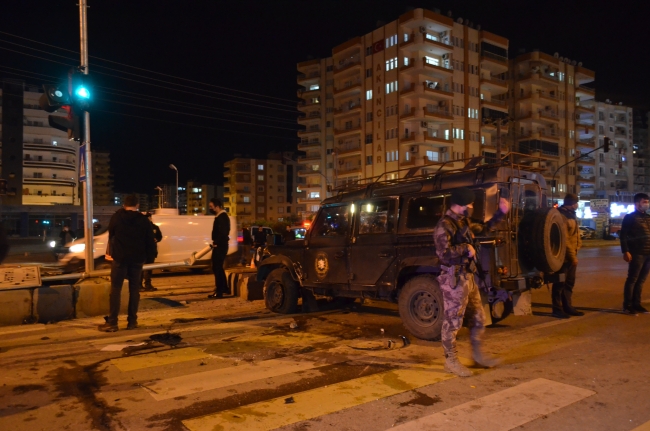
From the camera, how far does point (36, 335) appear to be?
284 inches

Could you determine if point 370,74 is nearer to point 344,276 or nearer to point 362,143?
point 362,143

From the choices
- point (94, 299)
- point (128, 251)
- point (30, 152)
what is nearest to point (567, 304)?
point (128, 251)

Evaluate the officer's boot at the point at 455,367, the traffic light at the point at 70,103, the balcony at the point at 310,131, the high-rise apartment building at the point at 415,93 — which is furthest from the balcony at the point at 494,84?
the officer's boot at the point at 455,367

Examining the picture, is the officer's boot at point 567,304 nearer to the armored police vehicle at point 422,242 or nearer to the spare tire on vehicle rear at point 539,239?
the armored police vehicle at point 422,242

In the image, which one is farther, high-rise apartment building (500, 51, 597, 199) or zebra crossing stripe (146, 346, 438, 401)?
high-rise apartment building (500, 51, 597, 199)

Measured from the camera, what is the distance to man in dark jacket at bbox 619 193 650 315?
805 centimetres

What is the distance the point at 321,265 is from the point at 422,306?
2.00m

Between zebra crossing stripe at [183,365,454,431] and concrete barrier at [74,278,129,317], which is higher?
concrete barrier at [74,278,129,317]

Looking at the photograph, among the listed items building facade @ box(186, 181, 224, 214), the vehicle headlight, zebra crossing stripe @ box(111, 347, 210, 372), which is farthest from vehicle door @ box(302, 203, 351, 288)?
building facade @ box(186, 181, 224, 214)

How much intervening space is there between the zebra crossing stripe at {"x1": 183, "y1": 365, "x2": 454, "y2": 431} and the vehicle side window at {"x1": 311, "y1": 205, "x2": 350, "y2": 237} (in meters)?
3.02

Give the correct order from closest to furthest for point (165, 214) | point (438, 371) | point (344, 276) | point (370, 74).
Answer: point (438, 371) < point (344, 276) < point (165, 214) < point (370, 74)

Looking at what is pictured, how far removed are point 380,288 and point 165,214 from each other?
34.0 feet

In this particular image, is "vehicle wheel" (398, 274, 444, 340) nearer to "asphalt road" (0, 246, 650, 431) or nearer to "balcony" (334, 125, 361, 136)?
"asphalt road" (0, 246, 650, 431)

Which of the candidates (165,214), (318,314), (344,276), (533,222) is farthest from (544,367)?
(165,214)
